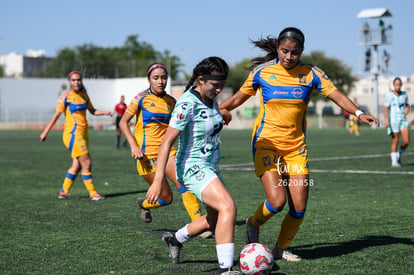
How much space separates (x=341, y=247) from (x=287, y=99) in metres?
1.83

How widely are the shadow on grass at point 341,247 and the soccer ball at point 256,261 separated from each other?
1.00m

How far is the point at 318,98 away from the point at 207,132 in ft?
293

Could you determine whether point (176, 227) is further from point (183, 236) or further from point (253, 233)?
point (183, 236)

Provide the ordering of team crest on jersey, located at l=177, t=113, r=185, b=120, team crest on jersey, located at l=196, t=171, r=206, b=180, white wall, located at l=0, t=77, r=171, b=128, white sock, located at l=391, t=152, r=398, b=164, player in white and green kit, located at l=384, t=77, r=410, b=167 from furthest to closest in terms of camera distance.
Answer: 1. white wall, located at l=0, t=77, r=171, b=128
2. white sock, located at l=391, t=152, r=398, b=164
3. player in white and green kit, located at l=384, t=77, r=410, b=167
4. team crest on jersey, located at l=196, t=171, r=206, b=180
5. team crest on jersey, located at l=177, t=113, r=185, b=120

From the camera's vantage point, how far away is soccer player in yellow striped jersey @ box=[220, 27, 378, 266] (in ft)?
21.5

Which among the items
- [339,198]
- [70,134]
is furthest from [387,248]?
[70,134]

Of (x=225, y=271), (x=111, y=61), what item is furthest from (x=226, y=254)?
(x=111, y=61)

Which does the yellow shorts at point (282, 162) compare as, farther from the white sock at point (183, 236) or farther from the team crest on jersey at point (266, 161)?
the white sock at point (183, 236)

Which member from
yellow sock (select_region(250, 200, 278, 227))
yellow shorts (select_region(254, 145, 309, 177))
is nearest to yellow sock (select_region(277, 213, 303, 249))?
yellow sock (select_region(250, 200, 278, 227))

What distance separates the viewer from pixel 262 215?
669cm

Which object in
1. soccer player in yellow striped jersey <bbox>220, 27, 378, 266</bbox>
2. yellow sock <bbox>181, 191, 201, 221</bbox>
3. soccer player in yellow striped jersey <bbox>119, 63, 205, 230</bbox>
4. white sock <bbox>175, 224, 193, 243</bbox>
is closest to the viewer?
white sock <bbox>175, 224, 193, 243</bbox>

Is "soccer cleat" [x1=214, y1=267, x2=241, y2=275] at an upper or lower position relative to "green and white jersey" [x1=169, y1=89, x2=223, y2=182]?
lower

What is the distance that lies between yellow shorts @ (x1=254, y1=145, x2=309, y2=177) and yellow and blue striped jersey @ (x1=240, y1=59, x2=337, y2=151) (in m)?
0.05

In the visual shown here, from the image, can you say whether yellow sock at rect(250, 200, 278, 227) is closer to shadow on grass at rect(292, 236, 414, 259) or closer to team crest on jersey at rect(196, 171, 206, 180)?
shadow on grass at rect(292, 236, 414, 259)
